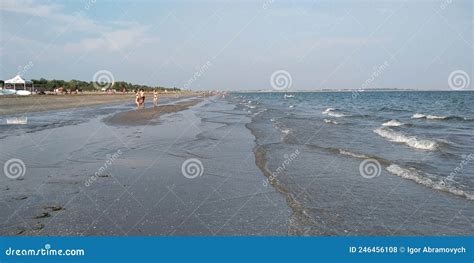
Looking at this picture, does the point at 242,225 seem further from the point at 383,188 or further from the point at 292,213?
the point at 383,188

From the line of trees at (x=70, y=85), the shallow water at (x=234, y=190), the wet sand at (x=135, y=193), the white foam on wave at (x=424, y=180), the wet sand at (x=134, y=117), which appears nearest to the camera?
the wet sand at (x=135, y=193)

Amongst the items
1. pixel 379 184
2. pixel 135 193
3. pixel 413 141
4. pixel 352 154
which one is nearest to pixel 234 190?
pixel 135 193

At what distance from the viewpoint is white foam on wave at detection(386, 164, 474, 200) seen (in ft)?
28.5

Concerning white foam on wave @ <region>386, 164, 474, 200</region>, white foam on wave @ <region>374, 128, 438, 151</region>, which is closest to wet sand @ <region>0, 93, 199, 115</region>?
white foam on wave @ <region>374, 128, 438, 151</region>

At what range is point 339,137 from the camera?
61.7ft

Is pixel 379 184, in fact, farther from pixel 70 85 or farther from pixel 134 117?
pixel 70 85

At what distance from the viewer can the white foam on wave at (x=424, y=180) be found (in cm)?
870

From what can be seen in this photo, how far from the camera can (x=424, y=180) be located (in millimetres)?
9812

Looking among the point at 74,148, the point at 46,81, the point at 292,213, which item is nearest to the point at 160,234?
the point at 292,213

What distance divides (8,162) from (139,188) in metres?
4.85

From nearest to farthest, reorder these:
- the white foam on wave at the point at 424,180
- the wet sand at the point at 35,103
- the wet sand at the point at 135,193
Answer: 1. the wet sand at the point at 135,193
2. the white foam on wave at the point at 424,180
3. the wet sand at the point at 35,103

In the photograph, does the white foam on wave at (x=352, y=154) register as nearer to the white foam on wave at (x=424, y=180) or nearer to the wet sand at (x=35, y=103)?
the white foam on wave at (x=424, y=180)

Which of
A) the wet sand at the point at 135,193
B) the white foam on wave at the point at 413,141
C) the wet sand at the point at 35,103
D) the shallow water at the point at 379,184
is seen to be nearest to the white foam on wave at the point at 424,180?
the shallow water at the point at 379,184

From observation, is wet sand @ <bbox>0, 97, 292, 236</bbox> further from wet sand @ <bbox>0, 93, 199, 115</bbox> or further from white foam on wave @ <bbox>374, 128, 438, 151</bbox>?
wet sand @ <bbox>0, 93, 199, 115</bbox>
